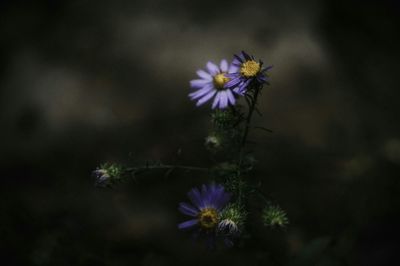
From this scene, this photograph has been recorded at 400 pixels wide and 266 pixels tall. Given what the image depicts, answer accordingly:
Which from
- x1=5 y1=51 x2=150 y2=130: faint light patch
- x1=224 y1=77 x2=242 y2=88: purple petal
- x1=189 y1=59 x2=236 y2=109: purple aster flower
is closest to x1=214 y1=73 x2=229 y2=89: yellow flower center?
x1=189 y1=59 x2=236 y2=109: purple aster flower

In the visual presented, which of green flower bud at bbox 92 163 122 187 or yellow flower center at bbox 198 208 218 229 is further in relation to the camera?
yellow flower center at bbox 198 208 218 229

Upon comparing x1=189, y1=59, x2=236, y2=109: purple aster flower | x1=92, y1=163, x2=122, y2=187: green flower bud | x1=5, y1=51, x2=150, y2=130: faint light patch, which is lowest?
x1=92, y1=163, x2=122, y2=187: green flower bud

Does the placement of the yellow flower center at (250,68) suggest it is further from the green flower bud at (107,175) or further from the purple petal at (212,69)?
the green flower bud at (107,175)

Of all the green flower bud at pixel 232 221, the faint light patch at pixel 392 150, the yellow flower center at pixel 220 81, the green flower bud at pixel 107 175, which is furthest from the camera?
the faint light patch at pixel 392 150

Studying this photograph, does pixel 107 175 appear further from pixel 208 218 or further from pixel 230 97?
pixel 230 97

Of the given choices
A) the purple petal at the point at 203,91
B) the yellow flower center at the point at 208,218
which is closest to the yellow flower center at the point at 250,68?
the purple petal at the point at 203,91

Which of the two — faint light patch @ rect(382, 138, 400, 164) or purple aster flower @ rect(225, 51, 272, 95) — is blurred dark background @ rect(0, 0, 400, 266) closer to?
faint light patch @ rect(382, 138, 400, 164)
